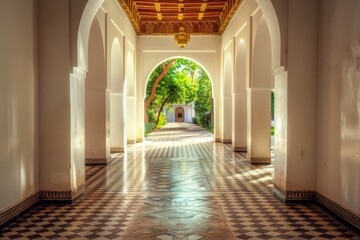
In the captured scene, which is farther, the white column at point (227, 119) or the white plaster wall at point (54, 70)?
the white column at point (227, 119)

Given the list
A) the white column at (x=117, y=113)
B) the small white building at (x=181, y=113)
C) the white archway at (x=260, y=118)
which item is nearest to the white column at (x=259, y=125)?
the white archway at (x=260, y=118)

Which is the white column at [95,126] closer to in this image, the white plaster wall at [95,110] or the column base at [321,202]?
the white plaster wall at [95,110]

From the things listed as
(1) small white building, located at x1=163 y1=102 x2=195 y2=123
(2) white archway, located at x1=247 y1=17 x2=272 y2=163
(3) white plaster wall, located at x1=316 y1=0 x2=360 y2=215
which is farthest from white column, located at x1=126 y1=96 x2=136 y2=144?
(1) small white building, located at x1=163 y1=102 x2=195 y2=123

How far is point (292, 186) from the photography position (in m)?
7.93

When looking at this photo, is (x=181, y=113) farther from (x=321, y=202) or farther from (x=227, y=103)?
(x=321, y=202)

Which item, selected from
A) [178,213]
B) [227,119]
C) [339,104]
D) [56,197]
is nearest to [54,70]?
[56,197]

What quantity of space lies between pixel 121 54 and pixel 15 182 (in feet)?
35.4

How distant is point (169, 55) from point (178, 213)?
54.4 ft

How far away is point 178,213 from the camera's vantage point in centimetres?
731

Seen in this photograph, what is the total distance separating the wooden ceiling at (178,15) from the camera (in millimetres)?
18391

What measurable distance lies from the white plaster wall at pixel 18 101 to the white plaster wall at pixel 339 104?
548 cm

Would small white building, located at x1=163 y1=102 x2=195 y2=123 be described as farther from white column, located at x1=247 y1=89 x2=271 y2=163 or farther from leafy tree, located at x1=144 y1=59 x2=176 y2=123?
white column, located at x1=247 y1=89 x2=271 y2=163

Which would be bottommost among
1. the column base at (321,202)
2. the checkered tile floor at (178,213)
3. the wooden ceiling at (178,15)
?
the checkered tile floor at (178,213)

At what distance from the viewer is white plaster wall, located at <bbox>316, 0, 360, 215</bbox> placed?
6.25 meters
